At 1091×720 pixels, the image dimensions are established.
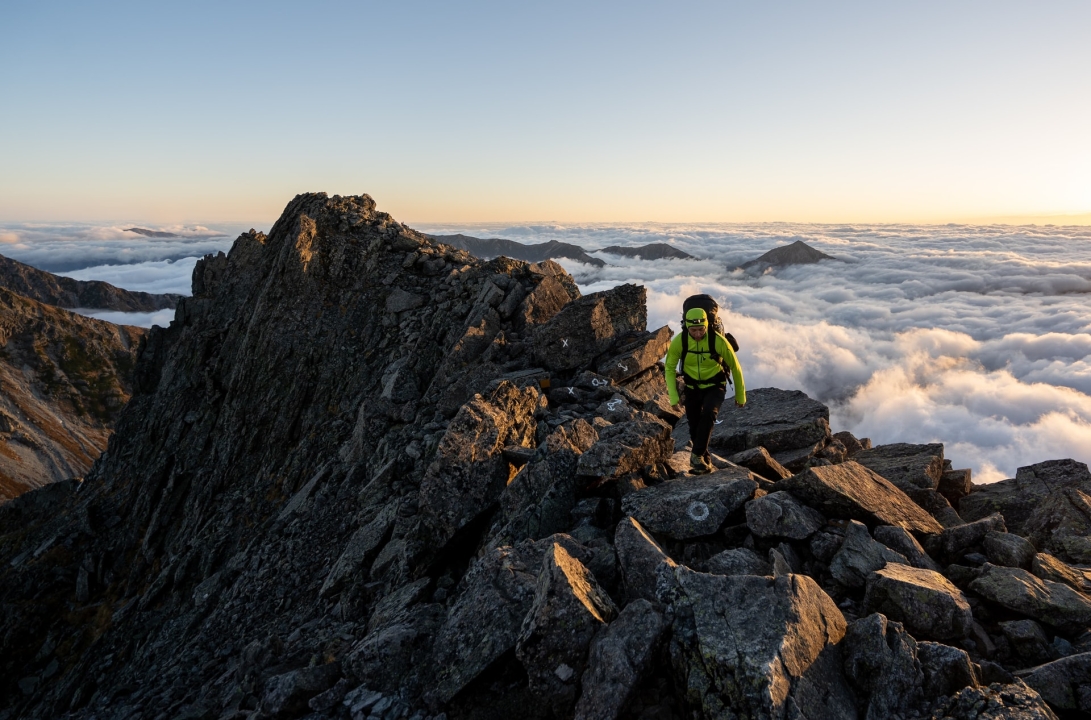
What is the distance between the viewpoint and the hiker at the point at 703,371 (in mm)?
12734

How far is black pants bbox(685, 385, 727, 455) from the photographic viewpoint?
513 inches

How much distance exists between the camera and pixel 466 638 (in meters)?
A: 8.42

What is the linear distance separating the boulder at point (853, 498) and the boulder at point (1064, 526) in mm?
2597

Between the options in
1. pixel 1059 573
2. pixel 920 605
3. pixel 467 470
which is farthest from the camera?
pixel 467 470

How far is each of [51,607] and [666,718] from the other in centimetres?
4835

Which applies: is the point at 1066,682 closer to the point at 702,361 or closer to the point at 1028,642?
the point at 1028,642

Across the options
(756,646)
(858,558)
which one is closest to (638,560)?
(756,646)

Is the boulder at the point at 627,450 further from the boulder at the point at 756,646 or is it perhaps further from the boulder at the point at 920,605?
the boulder at the point at 920,605

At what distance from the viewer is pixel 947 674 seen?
672cm

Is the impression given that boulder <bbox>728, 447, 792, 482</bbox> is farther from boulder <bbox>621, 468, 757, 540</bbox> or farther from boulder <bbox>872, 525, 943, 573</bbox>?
boulder <bbox>872, 525, 943, 573</bbox>

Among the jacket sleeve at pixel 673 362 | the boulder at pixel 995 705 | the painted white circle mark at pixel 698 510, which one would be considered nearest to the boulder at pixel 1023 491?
the jacket sleeve at pixel 673 362

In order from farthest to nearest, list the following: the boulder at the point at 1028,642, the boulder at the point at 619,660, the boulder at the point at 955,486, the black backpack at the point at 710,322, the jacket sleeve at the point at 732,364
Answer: the boulder at the point at 955,486 → the jacket sleeve at the point at 732,364 → the black backpack at the point at 710,322 → the boulder at the point at 1028,642 → the boulder at the point at 619,660

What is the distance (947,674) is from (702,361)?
743cm

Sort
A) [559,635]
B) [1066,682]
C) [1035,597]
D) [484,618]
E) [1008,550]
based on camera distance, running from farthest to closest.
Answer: [1008,550], [484,618], [1035,597], [559,635], [1066,682]
